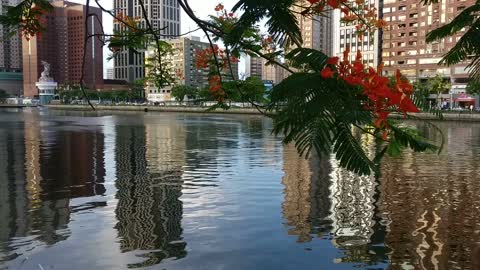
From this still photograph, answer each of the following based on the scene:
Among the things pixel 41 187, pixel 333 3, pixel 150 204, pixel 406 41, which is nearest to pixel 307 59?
pixel 333 3

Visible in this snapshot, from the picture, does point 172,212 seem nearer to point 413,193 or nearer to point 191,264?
point 191,264

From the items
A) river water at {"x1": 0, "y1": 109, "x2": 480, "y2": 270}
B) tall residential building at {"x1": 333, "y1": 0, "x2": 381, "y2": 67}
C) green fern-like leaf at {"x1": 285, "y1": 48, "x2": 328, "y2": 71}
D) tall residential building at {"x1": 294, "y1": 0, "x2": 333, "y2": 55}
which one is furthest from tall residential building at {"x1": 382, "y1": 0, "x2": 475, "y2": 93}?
green fern-like leaf at {"x1": 285, "y1": 48, "x2": 328, "y2": 71}

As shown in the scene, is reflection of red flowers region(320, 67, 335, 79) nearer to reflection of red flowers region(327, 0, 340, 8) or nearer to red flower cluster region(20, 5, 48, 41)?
reflection of red flowers region(327, 0, 340, 8)

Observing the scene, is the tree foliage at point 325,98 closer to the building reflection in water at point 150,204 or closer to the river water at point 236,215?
the river water at point 236,215

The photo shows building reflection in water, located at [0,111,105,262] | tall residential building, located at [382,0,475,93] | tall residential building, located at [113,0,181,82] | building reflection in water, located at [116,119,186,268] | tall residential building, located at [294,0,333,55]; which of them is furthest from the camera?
tall residential building, located at [382,0,475,93]

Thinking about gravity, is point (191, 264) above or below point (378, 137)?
below

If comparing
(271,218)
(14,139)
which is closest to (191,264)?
(271,218)

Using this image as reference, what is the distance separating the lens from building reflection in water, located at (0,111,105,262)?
9.91 metres

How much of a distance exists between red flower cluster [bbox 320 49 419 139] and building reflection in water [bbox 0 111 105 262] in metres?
7.94

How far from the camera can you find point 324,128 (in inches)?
78.4

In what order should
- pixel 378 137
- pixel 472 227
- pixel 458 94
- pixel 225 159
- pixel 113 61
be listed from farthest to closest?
pixel 458 94
pixel 225 159
pixel 472 227
pixel 113 61
pixel 378 137

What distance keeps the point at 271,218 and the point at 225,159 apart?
37.2 feet

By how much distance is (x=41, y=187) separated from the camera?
15.2m

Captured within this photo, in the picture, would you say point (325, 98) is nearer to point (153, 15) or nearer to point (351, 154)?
point (351, 154)
